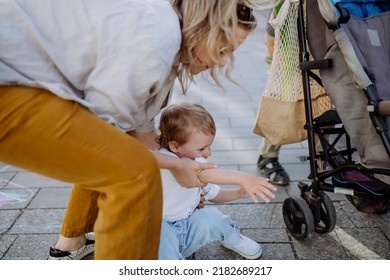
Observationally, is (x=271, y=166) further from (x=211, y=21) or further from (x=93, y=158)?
(x=93, y=158)

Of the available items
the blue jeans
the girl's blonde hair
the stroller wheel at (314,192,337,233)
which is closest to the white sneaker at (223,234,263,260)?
the blue jeans

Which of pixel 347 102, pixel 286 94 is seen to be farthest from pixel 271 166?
pixel 347 102

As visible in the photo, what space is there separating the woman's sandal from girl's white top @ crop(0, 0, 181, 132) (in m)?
1.56

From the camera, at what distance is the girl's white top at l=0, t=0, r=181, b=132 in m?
1.13

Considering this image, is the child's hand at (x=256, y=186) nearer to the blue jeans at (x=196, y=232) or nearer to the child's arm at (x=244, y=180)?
the child's arm at (x=244, y=180)

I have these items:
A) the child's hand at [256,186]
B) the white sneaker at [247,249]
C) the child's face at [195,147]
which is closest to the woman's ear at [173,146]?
the child's face at [195,147]

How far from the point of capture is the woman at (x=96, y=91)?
3.60 ft

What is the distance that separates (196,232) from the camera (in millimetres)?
1792

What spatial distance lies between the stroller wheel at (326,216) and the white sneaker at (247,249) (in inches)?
12.3

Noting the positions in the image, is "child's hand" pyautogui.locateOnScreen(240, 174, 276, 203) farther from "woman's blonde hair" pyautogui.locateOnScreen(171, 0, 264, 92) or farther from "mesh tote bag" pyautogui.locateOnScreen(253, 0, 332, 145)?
"mesh tote bag" pyautogui.locateOnScreen(253, 0, 332, 145)

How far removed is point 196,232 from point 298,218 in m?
0.50

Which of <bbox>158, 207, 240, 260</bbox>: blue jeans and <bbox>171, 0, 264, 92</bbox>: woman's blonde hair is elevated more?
<bbox>171, 0, 264, 92</bbox>: woman's blonde hair
